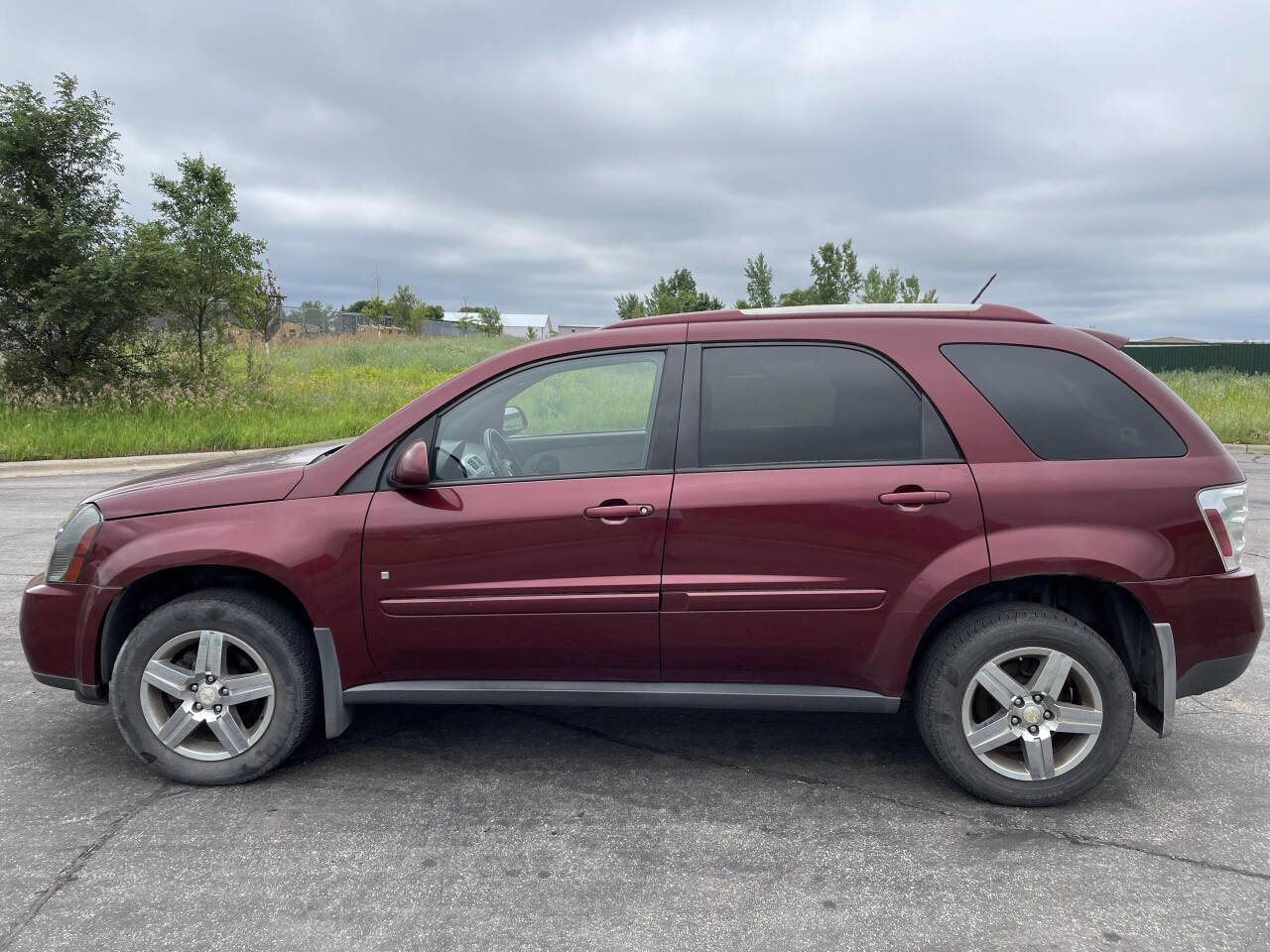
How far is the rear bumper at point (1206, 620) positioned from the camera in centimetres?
316

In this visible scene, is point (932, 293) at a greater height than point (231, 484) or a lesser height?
greater

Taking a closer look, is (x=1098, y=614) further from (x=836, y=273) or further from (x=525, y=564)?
(x=836, y=273)

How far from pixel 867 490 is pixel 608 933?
1.62m

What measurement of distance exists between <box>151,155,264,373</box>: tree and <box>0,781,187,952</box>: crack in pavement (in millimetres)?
14423

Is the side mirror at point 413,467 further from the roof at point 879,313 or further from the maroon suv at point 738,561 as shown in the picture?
the roof at point 879,313

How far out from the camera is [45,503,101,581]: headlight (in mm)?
3438

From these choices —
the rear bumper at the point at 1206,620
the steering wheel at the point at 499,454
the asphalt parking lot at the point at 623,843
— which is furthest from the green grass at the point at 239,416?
the rear bumper at the point at 1206,620

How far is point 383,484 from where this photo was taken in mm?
3373

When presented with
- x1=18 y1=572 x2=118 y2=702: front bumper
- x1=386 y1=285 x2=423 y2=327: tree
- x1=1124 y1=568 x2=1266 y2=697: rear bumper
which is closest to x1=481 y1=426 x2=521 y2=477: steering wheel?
x1=18 y1=572 x2=118 y2=702: front bumper

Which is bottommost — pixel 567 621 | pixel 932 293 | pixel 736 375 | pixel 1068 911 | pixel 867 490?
pixel 1068 911

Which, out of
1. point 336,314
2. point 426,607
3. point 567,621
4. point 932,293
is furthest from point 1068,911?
point 336,314

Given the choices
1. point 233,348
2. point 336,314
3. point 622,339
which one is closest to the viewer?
point 622,339

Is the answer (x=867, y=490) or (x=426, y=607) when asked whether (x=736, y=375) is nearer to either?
(x=867, y=490)

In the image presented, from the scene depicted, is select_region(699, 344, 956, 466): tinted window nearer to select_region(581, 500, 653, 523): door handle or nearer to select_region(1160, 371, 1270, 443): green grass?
select_region(581, 500, 653, 523): door handle
